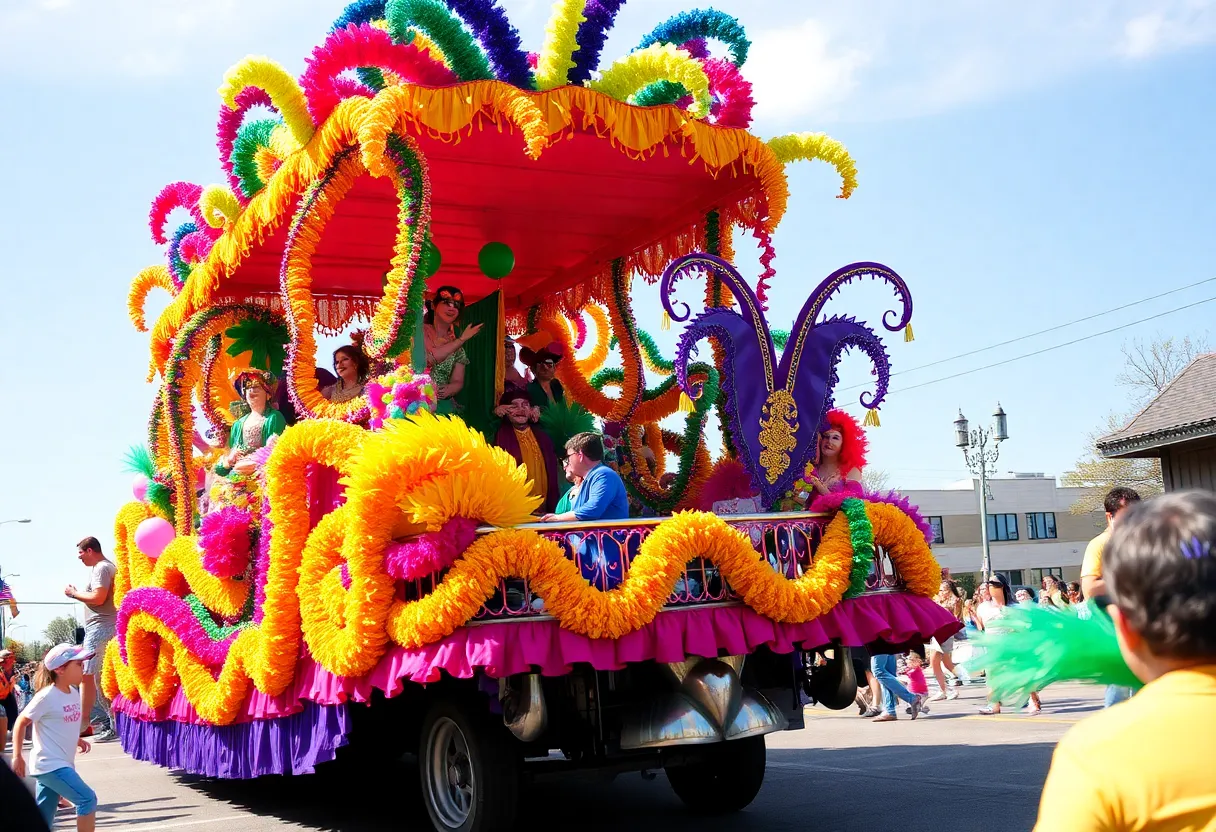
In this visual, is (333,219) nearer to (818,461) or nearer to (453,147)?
(453,147)

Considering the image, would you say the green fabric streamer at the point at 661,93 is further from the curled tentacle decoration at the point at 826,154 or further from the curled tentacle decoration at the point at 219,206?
the curled tentacle decoration at the point at 219,206

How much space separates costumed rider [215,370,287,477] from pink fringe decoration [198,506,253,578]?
2.74 feet

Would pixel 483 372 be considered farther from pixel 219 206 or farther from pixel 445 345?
pixel 219 206

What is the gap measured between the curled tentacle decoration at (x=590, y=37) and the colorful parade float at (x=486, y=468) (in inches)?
0.8

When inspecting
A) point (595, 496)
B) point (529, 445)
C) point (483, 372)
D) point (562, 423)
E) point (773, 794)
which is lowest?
point (773, 794)

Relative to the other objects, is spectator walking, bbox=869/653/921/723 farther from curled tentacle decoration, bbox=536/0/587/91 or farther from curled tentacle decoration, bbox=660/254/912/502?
curled tentacle decoration, bbox=536/0/587/91

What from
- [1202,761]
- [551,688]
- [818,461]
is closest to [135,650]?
[551,688]

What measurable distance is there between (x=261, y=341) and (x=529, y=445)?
2513mm

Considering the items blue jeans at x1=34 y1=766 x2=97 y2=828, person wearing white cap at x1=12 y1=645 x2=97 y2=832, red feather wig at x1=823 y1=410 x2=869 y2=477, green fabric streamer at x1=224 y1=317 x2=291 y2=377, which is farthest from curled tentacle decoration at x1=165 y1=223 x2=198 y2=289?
red feather wig at x1=823 y1=410 x2=869 y2=477

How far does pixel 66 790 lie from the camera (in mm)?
Answer: 6148

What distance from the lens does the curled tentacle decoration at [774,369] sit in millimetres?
6801

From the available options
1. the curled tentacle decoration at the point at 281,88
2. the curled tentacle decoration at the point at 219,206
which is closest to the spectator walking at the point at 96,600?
the curled tentacle decoration at the point at 219,206

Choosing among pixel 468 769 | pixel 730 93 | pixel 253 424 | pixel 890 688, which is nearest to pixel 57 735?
pixel 468 769

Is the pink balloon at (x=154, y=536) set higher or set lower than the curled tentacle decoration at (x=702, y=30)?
lower
